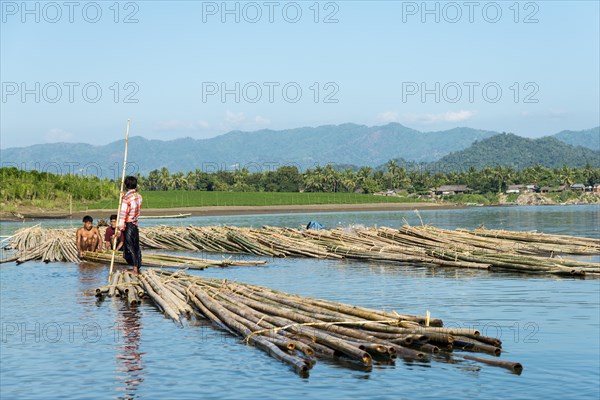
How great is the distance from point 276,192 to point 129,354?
144 meters

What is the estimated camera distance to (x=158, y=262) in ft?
79.6

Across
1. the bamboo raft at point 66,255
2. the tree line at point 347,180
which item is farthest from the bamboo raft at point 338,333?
the tree line at point 347,180

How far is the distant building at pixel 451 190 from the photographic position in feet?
593

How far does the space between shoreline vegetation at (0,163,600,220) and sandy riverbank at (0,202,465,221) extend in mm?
112

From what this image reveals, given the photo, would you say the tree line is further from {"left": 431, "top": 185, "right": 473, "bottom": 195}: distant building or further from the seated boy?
the seated boy

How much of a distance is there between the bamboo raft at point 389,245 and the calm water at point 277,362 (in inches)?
71.1

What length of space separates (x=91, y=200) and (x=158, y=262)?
3046 inches

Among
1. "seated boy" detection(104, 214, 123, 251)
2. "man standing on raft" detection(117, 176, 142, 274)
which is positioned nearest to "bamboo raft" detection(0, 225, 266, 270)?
"seated boy" detection(104, 214, 123, 251)

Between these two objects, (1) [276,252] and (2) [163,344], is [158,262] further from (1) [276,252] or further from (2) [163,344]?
(2) [163,344]

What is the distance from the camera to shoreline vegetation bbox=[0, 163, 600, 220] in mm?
91812

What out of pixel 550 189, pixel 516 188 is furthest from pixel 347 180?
pixel 550 189

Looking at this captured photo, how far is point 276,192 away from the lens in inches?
6161

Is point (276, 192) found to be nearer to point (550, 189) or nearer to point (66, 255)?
point (550, 189)

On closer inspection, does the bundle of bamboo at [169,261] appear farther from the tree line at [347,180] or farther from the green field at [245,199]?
the tree line at [347,180]
